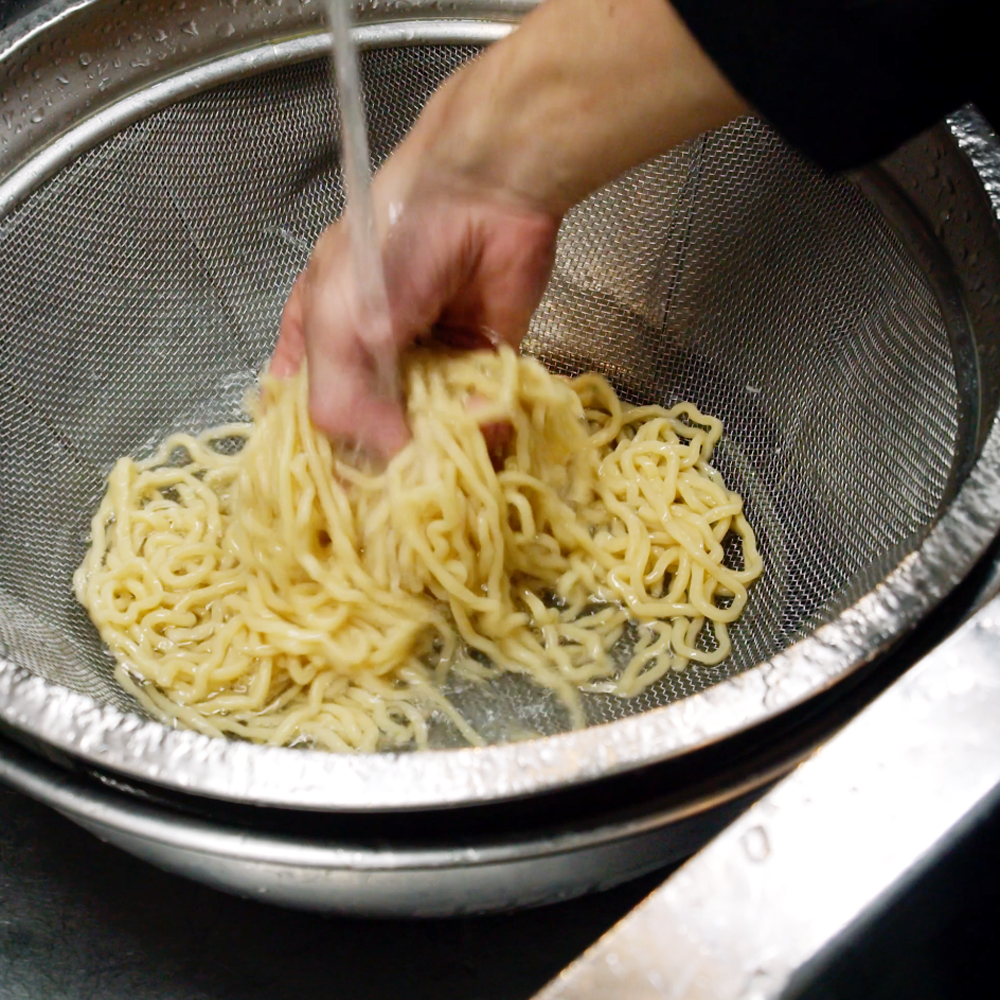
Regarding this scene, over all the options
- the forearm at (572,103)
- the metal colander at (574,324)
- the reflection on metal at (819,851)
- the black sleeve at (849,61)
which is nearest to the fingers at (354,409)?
the forearm at (572,103)

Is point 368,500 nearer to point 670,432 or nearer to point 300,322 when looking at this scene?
point 300,322

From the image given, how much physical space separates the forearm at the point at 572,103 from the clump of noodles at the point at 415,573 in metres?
0.31

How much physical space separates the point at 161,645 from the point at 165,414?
56 centimetres

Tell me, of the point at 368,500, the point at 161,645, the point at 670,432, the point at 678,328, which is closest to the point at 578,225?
the point at 678,328

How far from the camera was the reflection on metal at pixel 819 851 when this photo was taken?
0.59m

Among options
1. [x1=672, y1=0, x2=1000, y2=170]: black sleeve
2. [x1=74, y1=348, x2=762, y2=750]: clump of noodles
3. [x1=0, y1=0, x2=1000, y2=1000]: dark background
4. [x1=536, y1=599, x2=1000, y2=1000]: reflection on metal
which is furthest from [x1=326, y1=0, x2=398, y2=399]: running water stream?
[x1=536, y1=599, x2=1000, y2=1000]: reflection on metal

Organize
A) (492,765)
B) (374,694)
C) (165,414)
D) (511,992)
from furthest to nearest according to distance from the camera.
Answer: (165,414)
(374,694)
(511,992)
(492,765)

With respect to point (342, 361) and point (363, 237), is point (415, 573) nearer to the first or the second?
point (342, 361)

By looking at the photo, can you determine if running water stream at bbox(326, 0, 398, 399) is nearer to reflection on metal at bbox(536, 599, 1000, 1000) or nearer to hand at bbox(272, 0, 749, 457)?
hand at bbox(272, 0, 749, 457)

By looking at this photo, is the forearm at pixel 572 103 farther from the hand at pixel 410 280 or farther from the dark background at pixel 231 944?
the dark background at pixel 231 944

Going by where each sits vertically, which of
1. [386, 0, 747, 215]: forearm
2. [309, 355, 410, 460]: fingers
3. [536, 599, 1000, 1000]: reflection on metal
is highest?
[386, 0, 747, 215]: forearm

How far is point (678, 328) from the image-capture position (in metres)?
1.96

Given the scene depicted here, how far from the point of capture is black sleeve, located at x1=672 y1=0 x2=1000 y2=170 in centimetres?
92

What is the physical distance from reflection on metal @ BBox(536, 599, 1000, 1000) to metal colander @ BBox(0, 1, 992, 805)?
64cm
